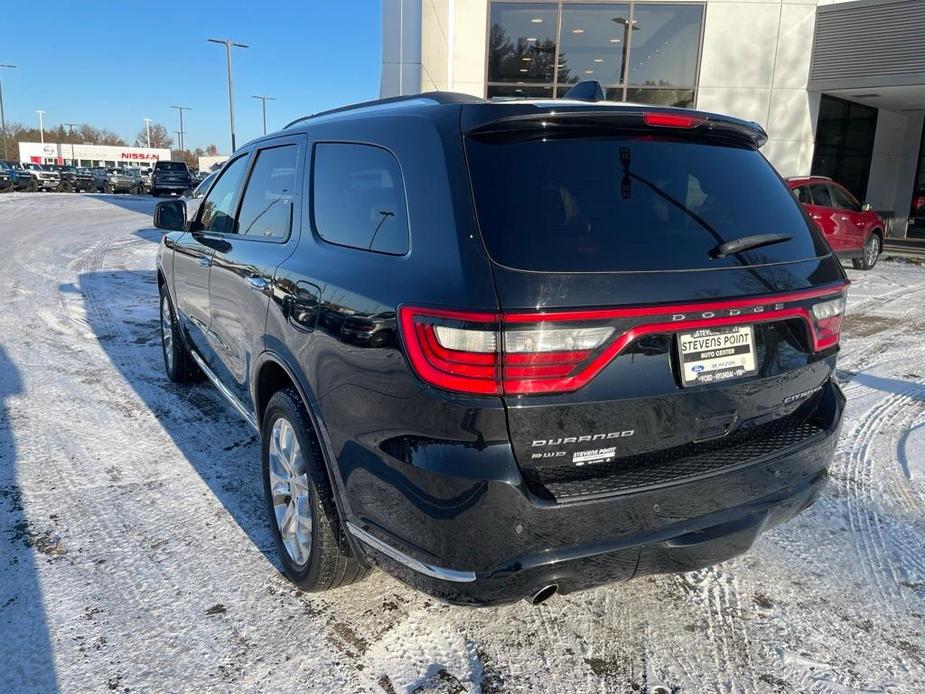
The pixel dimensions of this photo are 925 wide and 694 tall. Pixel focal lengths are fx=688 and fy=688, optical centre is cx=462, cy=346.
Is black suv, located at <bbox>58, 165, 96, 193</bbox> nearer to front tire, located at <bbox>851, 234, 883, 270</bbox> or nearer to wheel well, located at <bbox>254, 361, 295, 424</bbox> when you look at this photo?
front tire, located at <bbox>851, 234, 883, 270</bbox>

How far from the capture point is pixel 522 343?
1.84 metres

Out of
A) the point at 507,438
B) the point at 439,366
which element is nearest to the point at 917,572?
the point at 507,438

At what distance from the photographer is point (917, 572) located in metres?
2.90

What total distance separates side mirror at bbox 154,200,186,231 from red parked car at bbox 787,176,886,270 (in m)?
10.4

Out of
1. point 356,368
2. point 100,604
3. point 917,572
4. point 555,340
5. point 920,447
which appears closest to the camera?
point 555,340

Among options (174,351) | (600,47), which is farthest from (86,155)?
(174,351)

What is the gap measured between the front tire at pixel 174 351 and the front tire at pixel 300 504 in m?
2.37

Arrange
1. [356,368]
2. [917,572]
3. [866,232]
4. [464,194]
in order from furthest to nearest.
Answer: [866,232] < [917,572] < [356,368] < [464,194]

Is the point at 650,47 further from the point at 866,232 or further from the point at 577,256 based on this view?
the point at 577,256

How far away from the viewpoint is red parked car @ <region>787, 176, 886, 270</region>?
12023 mm

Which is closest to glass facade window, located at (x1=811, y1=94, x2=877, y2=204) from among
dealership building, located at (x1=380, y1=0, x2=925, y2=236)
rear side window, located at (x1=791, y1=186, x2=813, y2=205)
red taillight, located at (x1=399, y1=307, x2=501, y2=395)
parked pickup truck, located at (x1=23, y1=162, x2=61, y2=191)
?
dealership building, located at (x1=380, y1=0, x2=925, y2=236)

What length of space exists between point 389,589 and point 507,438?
1.24 metres

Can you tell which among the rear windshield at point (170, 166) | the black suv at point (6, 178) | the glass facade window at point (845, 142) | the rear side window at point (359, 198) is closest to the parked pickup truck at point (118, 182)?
the black suv at point (6, 178)

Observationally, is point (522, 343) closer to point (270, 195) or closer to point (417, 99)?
point (417, 99)
